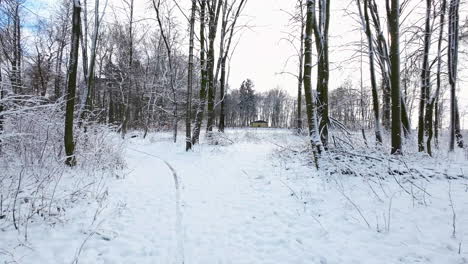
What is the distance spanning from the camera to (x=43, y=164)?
4848mm

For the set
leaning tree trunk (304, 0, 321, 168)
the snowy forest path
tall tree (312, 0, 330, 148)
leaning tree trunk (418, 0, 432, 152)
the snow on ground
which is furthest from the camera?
leaning tree trunk (418, 0, 432, 152)

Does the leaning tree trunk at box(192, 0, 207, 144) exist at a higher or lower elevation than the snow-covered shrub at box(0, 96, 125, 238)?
higher

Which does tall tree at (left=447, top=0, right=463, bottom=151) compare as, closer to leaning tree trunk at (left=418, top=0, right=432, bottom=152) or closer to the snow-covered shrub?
leaning tree trunk at (left=418, top=0, right=432, bottom=152)

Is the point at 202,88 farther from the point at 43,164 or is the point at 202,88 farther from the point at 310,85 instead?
the point at 43,164

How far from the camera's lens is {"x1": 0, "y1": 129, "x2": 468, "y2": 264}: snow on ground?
8.20 feet

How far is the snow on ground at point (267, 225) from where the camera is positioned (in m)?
2.50

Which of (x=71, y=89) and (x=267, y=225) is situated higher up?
(x=71, y=89)

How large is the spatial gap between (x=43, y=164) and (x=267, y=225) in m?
5.06

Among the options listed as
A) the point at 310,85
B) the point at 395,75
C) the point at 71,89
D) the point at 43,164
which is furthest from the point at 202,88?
the point at 395,75

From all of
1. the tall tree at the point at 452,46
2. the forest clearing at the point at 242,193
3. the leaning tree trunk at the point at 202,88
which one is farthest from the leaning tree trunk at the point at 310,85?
the tall tree at the point at 452,46

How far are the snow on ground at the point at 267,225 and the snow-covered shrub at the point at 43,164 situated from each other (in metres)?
0.34

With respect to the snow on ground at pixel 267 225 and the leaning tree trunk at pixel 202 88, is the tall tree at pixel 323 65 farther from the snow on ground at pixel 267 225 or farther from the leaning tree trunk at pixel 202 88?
the leaning tree trunk at pixel 202 88

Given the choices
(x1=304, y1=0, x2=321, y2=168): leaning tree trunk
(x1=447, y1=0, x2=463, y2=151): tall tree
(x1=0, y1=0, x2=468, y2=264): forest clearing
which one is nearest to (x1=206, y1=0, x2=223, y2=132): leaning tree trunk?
(x1=0, y1=0, x2=468, y2=264): forest clearing

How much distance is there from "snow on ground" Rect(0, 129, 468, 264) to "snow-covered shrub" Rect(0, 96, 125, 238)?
13.5 inches
